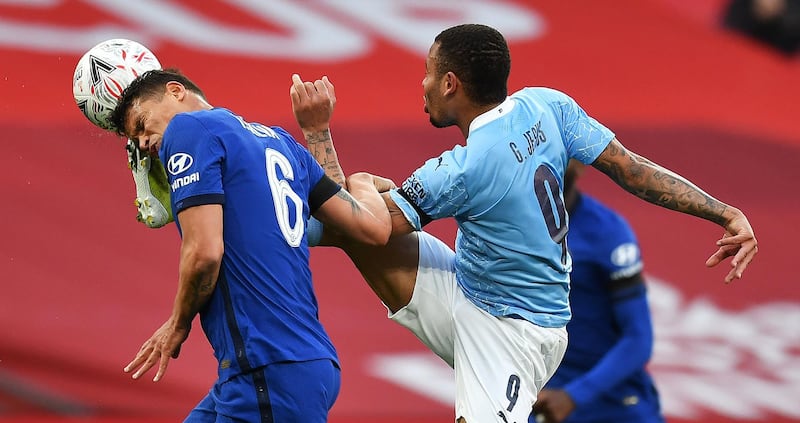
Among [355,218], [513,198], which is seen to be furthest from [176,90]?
[513,198]

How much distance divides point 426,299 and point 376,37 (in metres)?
4.16

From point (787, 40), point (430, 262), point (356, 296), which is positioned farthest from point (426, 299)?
point (787, 40)

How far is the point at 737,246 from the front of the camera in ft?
14.9

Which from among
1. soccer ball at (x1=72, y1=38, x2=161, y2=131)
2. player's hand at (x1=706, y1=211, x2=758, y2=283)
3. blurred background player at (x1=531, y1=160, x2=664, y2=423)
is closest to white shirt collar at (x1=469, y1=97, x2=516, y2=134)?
player's hand at (x1=706, y1=211, x2=758, y2=283)

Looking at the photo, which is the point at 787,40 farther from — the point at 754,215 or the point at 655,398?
the point at 655,398

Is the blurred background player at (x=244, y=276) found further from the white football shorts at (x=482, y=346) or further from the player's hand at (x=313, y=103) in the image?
the white football shorts at (x=482, y=346)

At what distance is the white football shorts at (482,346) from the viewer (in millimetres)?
4590

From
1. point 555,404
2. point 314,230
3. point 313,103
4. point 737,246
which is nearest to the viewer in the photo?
point 737,246

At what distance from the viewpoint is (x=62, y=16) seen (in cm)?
850

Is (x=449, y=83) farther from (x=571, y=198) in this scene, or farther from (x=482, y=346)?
(x=571, y=198)

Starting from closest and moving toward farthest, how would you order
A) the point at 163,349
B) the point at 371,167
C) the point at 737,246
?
the point at 163,349
the point at 737,246
the point at 371,167

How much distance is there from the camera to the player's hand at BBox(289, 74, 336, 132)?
464cm

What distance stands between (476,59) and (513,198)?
0.51m

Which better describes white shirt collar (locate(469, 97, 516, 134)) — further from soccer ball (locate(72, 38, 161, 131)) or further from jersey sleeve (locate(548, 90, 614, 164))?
soccer ball (locate(72, 38, 161, 131))
